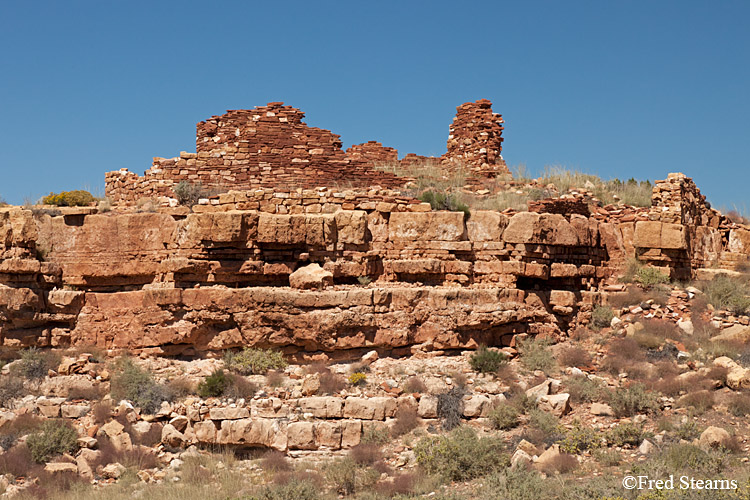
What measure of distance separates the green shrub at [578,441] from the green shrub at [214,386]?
18.5 feet

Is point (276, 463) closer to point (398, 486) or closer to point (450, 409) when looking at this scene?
point (398, 486)

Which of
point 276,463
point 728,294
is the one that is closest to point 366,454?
point 276,463

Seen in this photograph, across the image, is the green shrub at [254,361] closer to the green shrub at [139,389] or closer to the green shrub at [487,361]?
the green shrub at [139,389]

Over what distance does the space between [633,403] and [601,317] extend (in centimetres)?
352

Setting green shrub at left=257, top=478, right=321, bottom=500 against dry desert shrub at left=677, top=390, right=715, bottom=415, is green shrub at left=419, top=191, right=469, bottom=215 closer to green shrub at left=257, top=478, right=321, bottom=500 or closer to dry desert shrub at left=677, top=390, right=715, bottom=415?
dry desert shrub at left=677, top=390, right=715, bottom=415

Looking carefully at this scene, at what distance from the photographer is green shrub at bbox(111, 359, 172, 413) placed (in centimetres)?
1296

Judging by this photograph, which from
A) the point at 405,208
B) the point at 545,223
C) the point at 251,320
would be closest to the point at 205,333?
the point at 251,320

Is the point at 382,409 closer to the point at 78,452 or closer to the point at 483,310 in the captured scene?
the point at 483,310

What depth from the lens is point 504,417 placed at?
12086 mm

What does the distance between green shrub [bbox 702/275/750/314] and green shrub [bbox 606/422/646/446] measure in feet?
18.2

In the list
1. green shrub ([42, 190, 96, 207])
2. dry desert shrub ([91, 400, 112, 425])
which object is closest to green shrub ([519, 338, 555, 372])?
dry desert shrub ([91, 400, 112, 425])

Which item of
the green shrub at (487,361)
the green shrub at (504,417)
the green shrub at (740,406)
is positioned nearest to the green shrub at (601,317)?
the green shrub at (487,361)

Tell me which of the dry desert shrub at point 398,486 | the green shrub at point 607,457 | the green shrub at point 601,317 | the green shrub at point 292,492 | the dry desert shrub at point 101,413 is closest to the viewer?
the green shrub at point 292,492

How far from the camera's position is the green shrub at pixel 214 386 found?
42.8 ft
